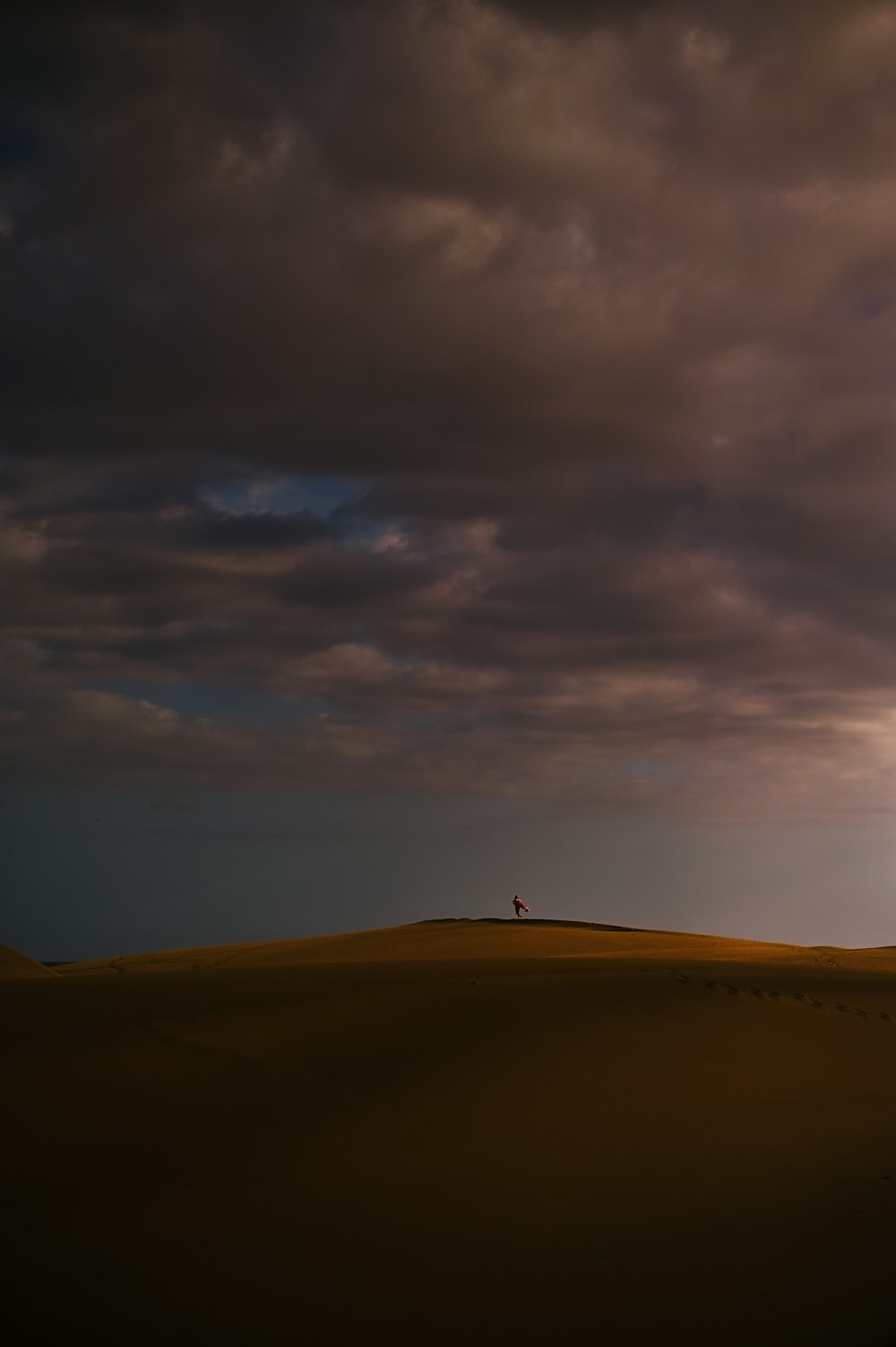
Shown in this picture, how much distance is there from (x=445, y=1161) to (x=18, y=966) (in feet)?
55.4

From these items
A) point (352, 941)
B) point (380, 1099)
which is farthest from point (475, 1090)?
point (352, 941)

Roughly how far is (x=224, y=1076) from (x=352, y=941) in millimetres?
26031

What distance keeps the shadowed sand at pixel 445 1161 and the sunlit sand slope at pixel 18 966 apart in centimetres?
978

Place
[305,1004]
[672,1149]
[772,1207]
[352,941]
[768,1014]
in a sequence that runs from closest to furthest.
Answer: [772,1207], [672,1149], [305,1004], [768,1014], [352,941]

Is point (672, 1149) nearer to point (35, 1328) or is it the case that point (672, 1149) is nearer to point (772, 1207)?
point (772, 1207)

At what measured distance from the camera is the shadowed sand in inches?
191

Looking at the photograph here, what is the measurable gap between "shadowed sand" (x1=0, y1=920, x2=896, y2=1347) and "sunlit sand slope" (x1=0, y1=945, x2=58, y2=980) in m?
9.78

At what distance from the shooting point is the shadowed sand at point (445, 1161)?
4.84 m

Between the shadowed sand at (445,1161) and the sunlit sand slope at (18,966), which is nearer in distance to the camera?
the shadowed sand at (445,1161)

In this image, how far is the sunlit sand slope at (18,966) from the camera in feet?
66.2

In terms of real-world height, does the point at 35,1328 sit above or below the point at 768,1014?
below

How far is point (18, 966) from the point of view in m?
21.2

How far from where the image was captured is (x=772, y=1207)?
19.6 feet

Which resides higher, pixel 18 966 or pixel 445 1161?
pixel 18 966
